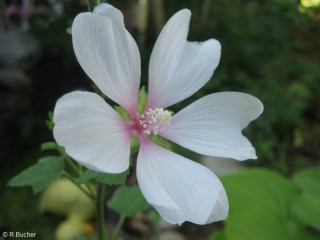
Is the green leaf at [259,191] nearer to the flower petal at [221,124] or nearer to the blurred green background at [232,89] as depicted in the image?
the blurred green background at [232,89]

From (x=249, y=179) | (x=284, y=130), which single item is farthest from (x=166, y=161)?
(x=284, y=130)

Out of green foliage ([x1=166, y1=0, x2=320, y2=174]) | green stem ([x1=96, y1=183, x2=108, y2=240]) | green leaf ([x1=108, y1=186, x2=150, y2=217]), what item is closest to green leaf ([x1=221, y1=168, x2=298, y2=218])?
green foliage ([x1=166, y1=0, x2=320, y2=174])

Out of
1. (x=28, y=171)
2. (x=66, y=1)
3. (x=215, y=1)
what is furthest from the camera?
(x=215, y=1)

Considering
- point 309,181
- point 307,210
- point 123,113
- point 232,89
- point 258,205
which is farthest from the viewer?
point 232,89

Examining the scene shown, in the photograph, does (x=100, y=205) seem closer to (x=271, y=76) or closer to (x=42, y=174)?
(x=42, y=174)

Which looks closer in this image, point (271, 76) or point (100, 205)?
point (100, 205)

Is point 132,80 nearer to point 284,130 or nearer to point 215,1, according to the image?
point 284,130

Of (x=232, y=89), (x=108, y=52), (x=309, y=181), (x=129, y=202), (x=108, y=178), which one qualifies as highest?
(x=108, y=52)

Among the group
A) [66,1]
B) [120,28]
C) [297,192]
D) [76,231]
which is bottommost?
[76,231]

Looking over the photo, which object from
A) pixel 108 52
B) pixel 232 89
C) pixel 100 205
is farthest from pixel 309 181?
pixel 108 52
